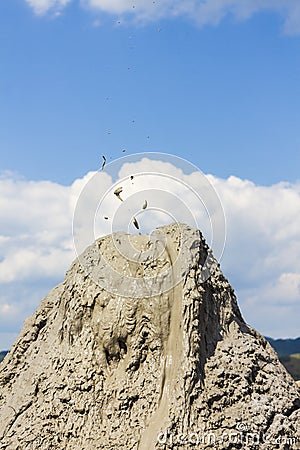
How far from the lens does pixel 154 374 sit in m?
10.5

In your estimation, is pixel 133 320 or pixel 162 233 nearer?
pixel 133 320

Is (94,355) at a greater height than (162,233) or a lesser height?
lesser

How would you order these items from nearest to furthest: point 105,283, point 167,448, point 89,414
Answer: point 167,448
point 89,414
point 105,283

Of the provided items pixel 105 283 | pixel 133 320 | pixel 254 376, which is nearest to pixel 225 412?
pixel 254 376

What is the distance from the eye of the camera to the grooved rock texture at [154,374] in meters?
10.1

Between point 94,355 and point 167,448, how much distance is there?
1.81 metres

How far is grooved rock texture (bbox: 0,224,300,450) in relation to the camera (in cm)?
1015

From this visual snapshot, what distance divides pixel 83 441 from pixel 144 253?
2796 mm

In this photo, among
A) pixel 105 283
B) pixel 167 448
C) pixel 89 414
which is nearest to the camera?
pixel 167 448

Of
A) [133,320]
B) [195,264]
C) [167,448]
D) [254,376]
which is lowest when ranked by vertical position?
[167,448]

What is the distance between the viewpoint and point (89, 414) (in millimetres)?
10500

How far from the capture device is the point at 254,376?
10.8 metres

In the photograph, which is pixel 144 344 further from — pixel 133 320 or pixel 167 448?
pixel 167 448

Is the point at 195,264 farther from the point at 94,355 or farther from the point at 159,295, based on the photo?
the point at 94,355
